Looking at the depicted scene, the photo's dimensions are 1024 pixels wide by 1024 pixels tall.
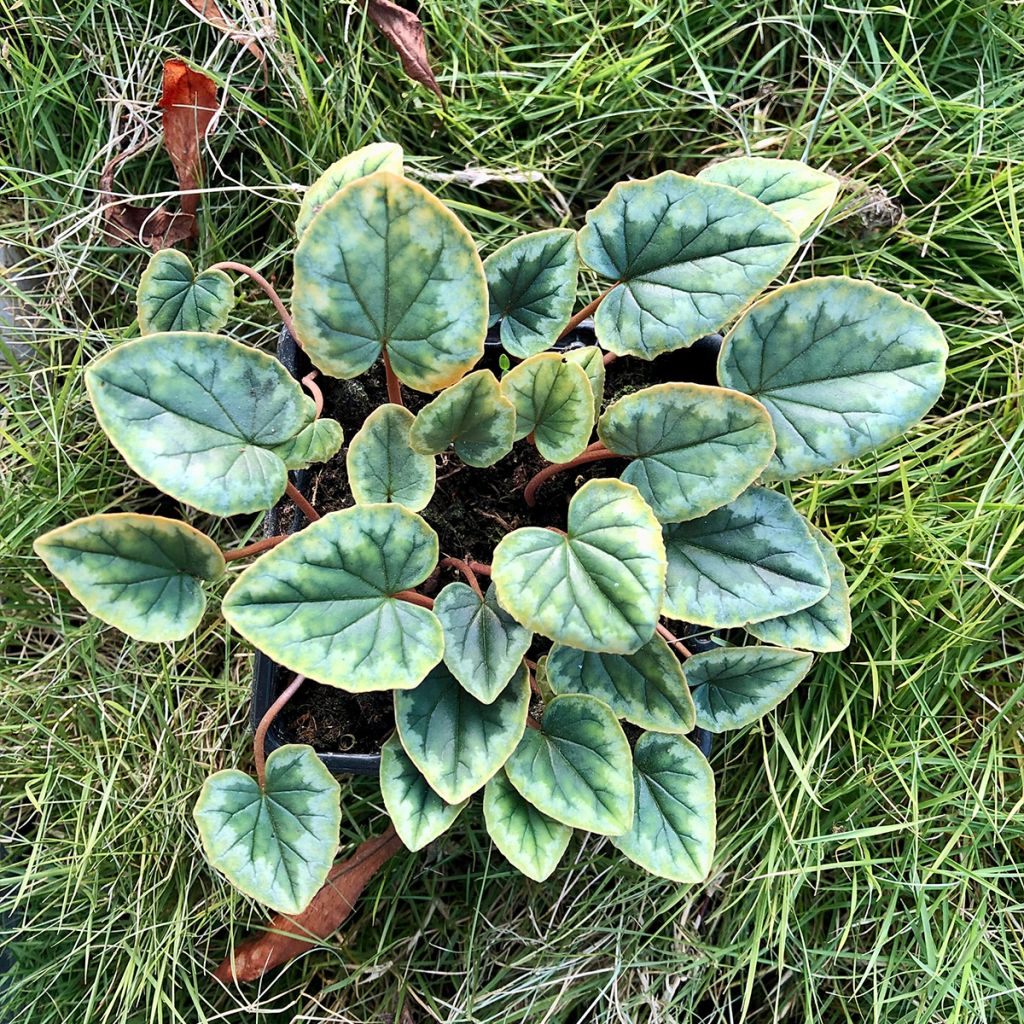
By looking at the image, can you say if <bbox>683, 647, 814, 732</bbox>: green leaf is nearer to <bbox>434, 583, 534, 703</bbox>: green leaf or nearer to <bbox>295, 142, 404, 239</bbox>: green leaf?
<bbox>434, 583, 534, 703</bbox>: green leaf

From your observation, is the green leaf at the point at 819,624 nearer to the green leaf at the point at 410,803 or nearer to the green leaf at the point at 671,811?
the green leaf at the point at 671,811

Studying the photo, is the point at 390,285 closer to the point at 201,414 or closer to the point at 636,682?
the point at 201,414

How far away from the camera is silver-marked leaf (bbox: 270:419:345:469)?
878 millimetres

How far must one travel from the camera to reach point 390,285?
793 mm

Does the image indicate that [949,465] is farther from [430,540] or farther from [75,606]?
[75,606]

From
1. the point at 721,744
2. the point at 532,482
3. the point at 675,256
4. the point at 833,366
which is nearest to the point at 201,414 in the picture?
the point at 532,482

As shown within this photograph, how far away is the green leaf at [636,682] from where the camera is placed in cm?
89

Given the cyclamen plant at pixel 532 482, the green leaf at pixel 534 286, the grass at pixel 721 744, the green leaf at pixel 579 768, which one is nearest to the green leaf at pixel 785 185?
the cyclamen plant at pixel 532 482

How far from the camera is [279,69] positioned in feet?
4.24

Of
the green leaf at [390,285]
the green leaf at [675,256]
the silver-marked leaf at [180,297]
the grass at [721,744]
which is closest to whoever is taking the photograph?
the green leaf at [390,285]

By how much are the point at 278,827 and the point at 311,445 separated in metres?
0.37

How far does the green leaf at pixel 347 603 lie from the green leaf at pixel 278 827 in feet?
0.54

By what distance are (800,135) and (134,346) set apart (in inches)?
39.9

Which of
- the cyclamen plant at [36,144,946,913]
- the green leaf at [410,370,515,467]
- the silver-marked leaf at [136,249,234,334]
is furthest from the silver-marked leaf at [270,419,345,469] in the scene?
the silver-marked leaf at [136,249,234,334]
